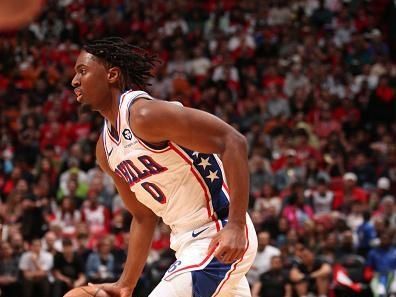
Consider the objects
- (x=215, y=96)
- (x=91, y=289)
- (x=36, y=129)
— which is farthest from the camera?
(x=215, y=96)

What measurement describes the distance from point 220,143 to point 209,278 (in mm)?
691

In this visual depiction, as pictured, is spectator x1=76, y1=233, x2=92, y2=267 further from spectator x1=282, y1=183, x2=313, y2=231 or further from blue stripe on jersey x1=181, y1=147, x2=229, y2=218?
blue stripe on jersey x1=181, y1=147, x2=229, y2=218

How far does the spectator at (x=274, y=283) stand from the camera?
1032 centimetres

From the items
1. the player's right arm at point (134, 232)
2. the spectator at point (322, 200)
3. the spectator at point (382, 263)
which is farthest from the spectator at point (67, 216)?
the player's right arm at point (134, 232)

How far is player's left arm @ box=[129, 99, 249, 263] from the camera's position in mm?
3957

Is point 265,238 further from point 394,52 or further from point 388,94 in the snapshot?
point 394,52

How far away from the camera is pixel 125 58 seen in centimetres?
461

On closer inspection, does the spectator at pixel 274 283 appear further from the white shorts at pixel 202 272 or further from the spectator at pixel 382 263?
the white shorts at pixel 202 272

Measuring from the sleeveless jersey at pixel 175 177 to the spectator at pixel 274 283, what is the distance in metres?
6.13

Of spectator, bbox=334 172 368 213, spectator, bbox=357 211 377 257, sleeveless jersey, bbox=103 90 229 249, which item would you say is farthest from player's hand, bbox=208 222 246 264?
spectator, bbox=334 172 368 213

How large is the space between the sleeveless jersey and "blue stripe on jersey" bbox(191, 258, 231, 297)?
240 mm

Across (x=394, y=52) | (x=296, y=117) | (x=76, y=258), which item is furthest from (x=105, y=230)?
(x=394, y=52)

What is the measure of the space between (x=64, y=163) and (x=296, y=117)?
4.37 m

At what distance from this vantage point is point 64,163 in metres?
14.1
